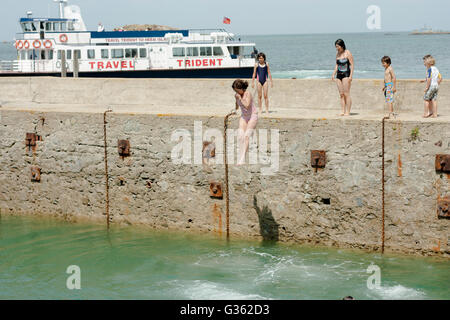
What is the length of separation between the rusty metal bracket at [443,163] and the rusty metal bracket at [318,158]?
175 cm

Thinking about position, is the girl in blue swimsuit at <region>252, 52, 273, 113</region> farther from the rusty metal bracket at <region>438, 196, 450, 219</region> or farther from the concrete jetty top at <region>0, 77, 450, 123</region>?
the rusty metal bracket at <region>438, 196, 450, 219</region>

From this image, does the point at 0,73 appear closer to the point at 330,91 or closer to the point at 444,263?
the point at 330,91

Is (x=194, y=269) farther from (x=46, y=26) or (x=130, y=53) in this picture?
(x=46, y=26)

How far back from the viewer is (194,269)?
10.4 meters

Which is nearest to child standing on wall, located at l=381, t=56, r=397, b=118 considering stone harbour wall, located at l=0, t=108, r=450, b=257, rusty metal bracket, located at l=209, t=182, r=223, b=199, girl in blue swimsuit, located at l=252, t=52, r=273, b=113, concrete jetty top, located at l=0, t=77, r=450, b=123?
concrete jetty top, located at l=0, t=77, r=450, b=123

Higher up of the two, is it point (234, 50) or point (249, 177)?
point (234, 50)

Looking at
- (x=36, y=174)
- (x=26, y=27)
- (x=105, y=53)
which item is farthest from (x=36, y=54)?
(x=36, y=174)

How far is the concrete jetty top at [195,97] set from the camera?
41.1 feet

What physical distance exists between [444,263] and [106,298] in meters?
5.16

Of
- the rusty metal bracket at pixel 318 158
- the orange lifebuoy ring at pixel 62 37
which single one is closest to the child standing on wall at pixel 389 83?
the rusty metal bracket at pixel 318 158

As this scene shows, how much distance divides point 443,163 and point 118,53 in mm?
28983

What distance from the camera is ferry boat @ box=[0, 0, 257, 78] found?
1407 inches

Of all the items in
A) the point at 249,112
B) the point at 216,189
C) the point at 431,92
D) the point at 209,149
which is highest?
the point at 431,92
